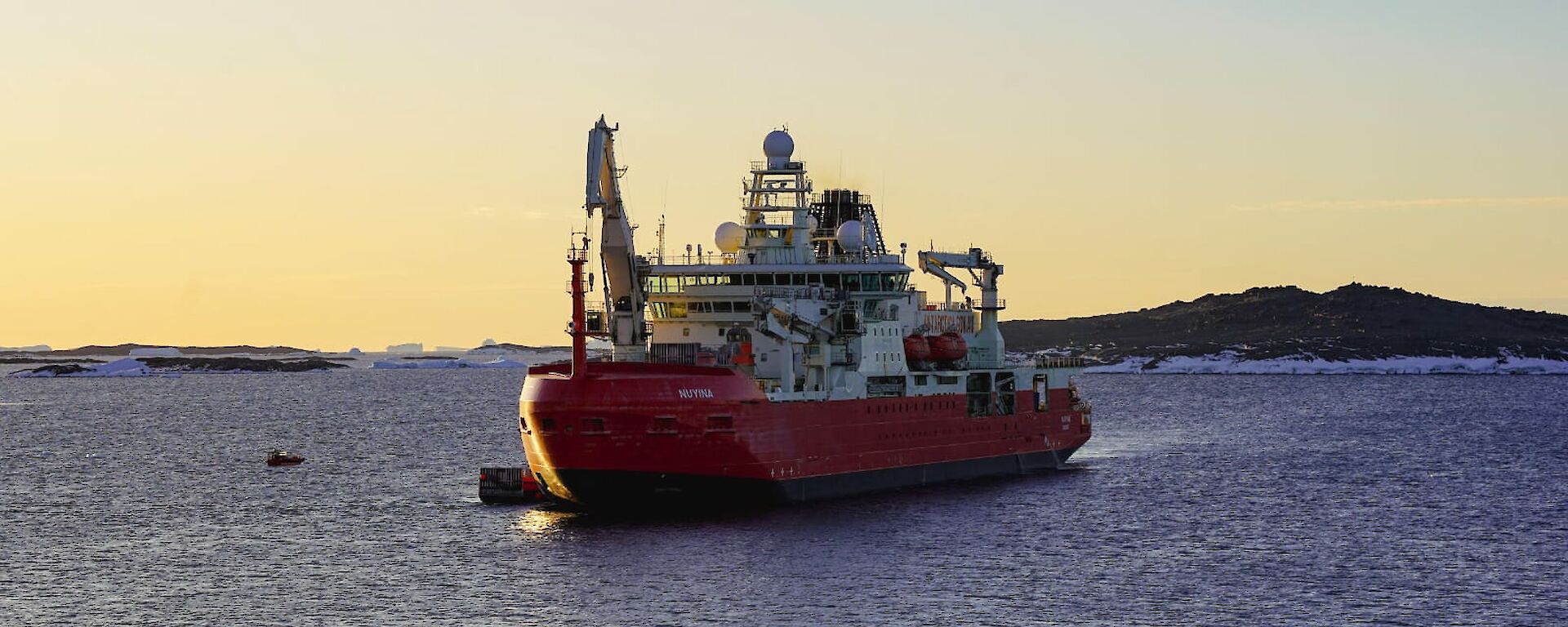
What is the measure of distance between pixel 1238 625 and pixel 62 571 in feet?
102

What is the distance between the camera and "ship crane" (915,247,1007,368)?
77125 millimetres

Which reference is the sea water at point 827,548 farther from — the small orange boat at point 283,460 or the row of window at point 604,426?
the row of window at point 604,426

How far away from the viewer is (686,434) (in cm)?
5509

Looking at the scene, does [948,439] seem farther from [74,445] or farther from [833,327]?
[74,445]

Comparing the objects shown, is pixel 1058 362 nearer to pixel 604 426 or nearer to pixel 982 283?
pixel 982 283

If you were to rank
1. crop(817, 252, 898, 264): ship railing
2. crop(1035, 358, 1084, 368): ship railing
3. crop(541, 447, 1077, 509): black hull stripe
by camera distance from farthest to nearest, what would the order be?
crop(1035, 358, 1084, 368): ship railing, crop(817, 252, 898, 264): ship railing, crop(541, 447, 1077, 509): black hull stripe

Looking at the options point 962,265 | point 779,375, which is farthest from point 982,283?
point 779,375

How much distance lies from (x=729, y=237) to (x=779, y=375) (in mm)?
9145

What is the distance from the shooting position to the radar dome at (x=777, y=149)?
225 ft

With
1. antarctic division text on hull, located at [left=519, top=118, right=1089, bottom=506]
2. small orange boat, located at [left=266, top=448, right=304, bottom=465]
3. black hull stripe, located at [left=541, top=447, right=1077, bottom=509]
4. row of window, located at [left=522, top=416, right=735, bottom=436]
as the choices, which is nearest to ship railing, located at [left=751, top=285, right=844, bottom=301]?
antarctic division text on hull, located at [left=519, top=118, right=1089, bottom=506]

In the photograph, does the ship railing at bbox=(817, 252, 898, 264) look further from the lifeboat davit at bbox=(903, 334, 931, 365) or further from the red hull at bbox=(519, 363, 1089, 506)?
the red hull at bbox=(519, 363, 1089, 506)

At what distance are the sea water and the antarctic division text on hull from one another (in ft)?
4.46

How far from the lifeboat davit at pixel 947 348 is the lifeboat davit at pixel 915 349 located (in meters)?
1.00

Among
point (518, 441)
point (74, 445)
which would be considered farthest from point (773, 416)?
point (74, 445)
